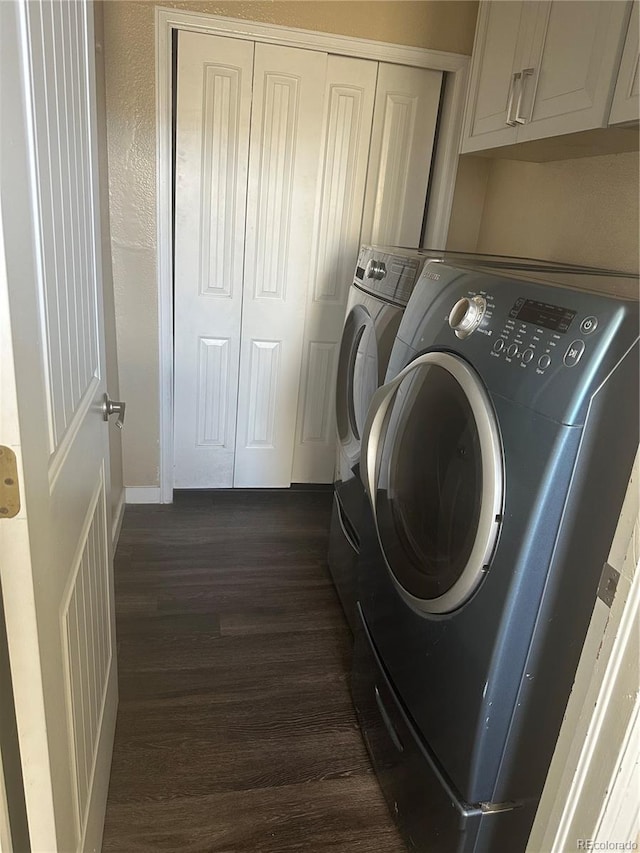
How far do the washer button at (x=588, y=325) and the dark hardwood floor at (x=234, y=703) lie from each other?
1175 millimetres

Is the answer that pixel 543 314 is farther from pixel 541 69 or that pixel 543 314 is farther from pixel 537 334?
pixel 541 69

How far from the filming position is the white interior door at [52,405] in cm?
64

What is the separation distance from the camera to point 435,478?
115cm

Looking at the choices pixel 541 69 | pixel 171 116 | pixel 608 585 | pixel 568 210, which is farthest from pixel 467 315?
pixel 171 116

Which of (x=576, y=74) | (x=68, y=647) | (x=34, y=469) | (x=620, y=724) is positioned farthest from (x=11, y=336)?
(x=576, y=74)

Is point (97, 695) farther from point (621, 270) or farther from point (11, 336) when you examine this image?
point (621, 270)

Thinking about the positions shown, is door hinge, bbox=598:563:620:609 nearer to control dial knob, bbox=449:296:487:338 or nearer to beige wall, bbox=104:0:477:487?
control dial knob, bbox=449:296:487:338

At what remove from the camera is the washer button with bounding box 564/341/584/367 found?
0.84 meters

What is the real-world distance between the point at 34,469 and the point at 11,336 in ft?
0.53

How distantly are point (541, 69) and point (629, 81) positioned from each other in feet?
1.32

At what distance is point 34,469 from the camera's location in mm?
692

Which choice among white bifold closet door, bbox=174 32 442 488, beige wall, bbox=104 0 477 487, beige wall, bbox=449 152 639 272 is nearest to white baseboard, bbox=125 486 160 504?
white bifold closet door, bbox=174 32 442 488

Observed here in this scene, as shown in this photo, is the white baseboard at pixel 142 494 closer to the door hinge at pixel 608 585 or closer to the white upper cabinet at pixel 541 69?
the white upper cabinet at pixel 541 69

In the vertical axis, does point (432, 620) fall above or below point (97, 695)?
above
